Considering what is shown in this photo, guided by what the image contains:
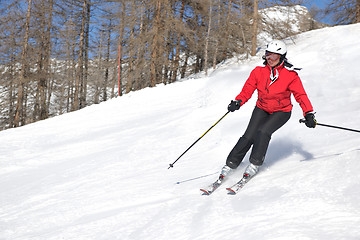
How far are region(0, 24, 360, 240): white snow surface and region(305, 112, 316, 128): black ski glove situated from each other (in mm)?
482

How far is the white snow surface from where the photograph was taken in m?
2.56

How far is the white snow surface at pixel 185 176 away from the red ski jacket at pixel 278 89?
0.82m

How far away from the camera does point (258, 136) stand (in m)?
3.45

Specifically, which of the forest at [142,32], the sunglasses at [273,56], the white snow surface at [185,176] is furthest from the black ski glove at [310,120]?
the forest at [142,32]

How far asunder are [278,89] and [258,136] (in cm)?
66

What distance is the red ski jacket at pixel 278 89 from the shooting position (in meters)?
3.45

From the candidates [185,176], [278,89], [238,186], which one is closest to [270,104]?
[278,89]

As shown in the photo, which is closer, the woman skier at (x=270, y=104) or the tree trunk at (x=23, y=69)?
the woman skier at (x=270, y=104)

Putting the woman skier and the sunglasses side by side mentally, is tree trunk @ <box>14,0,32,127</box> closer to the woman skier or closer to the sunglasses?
the woman skier

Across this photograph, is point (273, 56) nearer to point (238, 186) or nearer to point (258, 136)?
point (258, 136)

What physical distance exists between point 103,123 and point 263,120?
7.25 metres

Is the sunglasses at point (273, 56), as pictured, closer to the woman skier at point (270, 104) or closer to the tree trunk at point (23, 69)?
the woman skier at point (270, 104)

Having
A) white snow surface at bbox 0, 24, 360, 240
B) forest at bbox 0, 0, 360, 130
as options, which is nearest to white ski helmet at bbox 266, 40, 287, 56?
white snow surface at bbox 0, 24, 360, 240

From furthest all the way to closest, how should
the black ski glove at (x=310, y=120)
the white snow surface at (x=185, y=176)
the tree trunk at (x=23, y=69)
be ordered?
the tree trunk at (x=23, y=69), the black ski glove at (x=310, y=120), the white snow surface at (x=185, y=176)
